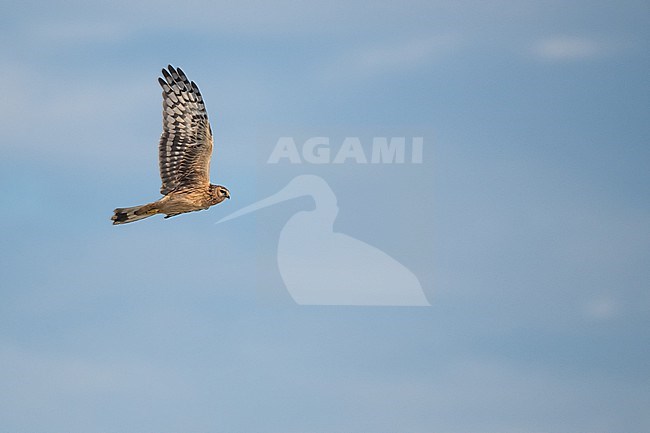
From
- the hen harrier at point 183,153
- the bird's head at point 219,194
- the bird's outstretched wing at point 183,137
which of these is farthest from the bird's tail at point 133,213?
Result: the bird's head at point 219,194

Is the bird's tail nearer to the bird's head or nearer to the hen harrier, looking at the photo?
the hen harrier

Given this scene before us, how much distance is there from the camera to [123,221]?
15.2 metres

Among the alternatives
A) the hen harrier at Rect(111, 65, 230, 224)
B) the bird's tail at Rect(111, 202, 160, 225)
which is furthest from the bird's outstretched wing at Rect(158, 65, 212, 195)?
the bird's tail at Rect(111, 202, 160, 225)

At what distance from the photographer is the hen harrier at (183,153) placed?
16.2 metres

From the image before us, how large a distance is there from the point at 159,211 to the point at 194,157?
1447 mm

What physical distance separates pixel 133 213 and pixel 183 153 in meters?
1.93

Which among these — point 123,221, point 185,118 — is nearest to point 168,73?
point 185,118

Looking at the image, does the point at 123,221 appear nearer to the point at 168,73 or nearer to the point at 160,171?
the point at 160,171

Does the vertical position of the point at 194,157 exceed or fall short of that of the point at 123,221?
it exceeds it

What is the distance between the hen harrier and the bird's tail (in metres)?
0.02

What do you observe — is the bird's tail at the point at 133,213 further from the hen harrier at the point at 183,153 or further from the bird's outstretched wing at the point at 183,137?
the bird's outstretched wing at the point at 183,137

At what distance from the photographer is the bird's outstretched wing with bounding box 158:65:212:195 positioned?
16.4m

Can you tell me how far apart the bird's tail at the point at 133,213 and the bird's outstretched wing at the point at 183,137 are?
682 millimetres

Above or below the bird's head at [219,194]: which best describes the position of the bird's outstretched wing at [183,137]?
above
